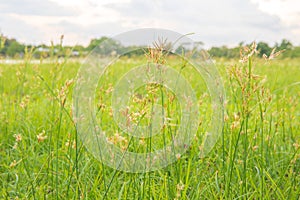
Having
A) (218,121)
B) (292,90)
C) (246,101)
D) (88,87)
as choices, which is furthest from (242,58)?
(292,90)

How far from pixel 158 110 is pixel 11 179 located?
2.96 ft

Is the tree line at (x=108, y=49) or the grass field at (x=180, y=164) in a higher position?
the tree line at (x=108, y=49)

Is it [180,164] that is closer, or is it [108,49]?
[180,164]

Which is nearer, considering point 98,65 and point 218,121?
point 218,121

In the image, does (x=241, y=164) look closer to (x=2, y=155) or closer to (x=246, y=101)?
(x=246, y=101)

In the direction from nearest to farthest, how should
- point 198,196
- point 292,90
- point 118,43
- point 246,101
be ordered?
1. point 246,101
2. point 198,196
3. point 118,43
4. point 292,90

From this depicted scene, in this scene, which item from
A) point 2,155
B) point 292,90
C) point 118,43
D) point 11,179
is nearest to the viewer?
point 118,43

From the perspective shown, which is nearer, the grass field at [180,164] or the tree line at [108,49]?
the grass field at [180,164]

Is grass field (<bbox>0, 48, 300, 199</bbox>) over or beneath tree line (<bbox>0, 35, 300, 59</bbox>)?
beneath

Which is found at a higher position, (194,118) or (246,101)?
(246,101)

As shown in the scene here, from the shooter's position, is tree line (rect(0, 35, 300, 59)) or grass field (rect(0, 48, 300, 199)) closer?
grass field (rect(0, 48, 300, 199))

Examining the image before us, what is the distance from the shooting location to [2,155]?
2359 millimetres

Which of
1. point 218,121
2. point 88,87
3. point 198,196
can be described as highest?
point 88,87

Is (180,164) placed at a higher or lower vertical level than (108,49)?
lower
